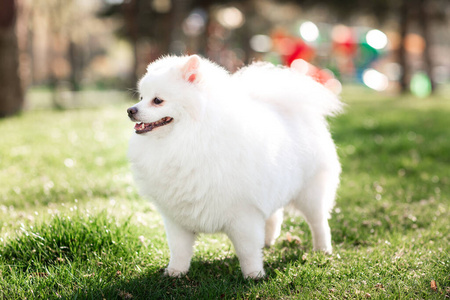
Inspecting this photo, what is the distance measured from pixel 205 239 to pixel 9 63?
9.98 meters

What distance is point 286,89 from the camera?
3.68 m

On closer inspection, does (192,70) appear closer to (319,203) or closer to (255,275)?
(255,275)

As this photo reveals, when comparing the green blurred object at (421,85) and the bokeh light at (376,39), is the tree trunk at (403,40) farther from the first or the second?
the bokeh light at (376,39)

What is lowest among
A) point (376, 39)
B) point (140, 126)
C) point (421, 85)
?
point (421, 85)

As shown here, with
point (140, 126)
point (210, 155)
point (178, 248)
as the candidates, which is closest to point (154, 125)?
point (140, 126)

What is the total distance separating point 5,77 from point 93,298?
10.7 meters

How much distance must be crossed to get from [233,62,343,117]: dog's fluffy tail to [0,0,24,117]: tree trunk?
1003 centimetres

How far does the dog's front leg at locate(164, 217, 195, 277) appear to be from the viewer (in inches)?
131

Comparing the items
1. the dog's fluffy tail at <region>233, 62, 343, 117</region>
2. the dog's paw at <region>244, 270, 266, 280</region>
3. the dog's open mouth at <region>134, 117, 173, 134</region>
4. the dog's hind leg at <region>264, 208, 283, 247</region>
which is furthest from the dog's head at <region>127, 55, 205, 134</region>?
the dog's hind leg at <region>264, 208, 283, 247</region>

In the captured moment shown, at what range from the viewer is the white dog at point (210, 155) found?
2.93 metres

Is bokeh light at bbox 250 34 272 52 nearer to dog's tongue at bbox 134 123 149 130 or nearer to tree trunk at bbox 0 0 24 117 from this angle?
tree trunk at bbox 0 0 24 117

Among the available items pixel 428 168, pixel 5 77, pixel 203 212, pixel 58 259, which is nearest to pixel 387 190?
pixel 428 168

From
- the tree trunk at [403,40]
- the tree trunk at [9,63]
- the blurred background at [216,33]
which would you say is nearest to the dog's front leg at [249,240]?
the blurred background at [216,33]

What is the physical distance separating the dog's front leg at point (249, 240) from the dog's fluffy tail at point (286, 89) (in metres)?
0.99
